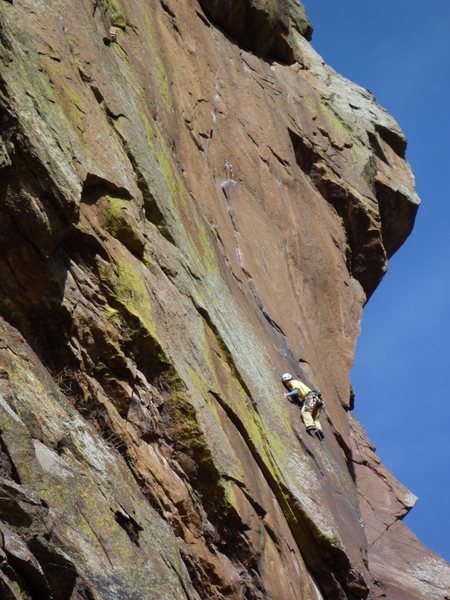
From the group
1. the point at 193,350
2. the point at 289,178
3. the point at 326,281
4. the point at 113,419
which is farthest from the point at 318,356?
the point at 113,419

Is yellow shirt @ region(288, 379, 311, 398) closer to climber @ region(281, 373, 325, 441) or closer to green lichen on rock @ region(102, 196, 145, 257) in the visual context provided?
climber @ region(281, 373, 325, 441)

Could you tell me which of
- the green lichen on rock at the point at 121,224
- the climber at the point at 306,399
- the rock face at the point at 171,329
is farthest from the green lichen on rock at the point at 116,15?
the climber at the point at 306,399

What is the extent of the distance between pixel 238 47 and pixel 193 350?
611 inches

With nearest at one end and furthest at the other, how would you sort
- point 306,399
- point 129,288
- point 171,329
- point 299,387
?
point 129,288, point 171,329, point 299,387, point 306,399

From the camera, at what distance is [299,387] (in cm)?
2208

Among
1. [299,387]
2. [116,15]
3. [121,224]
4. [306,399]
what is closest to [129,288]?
[121,224]

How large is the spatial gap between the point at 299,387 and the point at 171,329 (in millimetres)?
5846

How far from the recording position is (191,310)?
707 inches

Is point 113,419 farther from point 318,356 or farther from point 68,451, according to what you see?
point 318,356

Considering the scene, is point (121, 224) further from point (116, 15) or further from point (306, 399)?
point (116, 15)

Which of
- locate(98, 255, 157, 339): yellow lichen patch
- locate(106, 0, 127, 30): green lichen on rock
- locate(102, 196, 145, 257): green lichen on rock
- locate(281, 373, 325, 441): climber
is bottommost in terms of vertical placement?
locate(98, 255, 157, 339): yellow lichen patch

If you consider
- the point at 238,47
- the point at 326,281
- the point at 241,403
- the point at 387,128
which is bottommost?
the point at 241,403

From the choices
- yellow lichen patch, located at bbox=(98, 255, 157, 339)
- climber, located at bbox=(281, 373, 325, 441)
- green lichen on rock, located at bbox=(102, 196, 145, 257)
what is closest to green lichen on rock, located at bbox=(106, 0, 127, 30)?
green lichen on rock, located at bbox=(102, 196, 145, 257)

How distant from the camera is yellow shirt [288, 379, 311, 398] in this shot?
22062 mm
